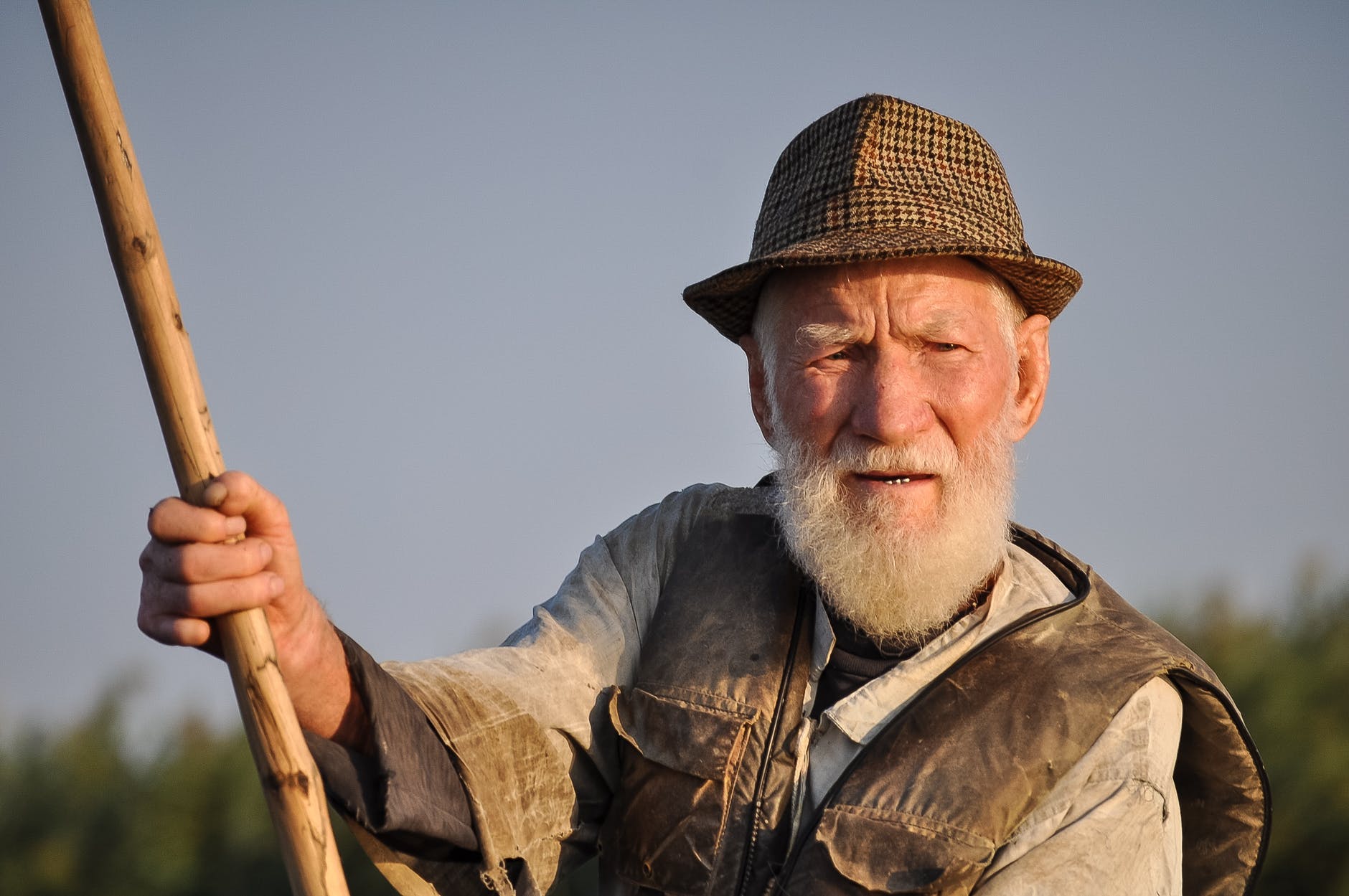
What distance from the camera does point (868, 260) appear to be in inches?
124

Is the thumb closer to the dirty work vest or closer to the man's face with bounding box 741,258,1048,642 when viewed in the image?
the dirty work vest

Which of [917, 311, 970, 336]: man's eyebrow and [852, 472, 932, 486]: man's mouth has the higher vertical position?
[917, 311, 970, 336]: man's eyebrow

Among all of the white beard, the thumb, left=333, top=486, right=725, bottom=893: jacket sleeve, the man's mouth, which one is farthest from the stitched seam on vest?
the thumb

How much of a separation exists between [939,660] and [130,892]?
271 inches

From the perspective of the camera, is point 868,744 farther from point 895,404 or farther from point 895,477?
point 895,404

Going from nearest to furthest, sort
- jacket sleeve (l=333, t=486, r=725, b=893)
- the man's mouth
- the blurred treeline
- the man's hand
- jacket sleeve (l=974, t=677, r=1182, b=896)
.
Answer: the man's hand, jacket sleeve (l=974, t=677, r=1182, b=896), jacket sleeve (l=333, t=486, r=725, b=893), the man's mouth, the blurred treeline

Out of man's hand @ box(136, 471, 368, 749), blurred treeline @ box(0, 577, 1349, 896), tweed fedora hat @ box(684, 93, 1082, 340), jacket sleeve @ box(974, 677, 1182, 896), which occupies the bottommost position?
blurred treeline @ box(0, 577, 1349, 896)

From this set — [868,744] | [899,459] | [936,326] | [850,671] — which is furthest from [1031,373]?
[868,744]

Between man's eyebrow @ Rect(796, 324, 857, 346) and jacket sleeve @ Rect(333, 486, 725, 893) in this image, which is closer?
jacket sleeve @ Rect(333, 486, 725, 893)

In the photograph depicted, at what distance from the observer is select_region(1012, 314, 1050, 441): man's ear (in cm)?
348

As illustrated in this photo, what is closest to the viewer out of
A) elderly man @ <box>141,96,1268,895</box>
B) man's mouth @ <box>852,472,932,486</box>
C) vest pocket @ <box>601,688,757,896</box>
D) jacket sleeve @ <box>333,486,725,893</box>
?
elderly man @ <box>141,96,1268,895</box>

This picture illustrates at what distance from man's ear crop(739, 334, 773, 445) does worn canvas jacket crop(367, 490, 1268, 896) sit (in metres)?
0.45

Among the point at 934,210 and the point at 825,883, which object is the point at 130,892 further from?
the point at 934,210

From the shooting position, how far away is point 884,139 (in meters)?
3.32
